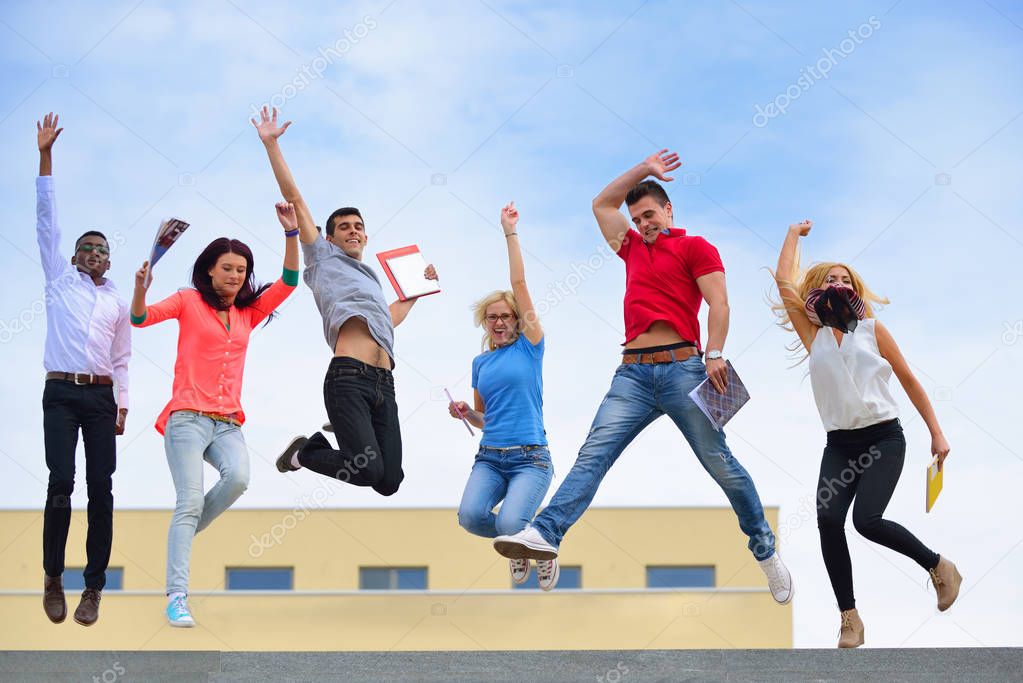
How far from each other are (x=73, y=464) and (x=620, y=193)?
10.2 feet

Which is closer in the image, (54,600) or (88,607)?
(88,607)

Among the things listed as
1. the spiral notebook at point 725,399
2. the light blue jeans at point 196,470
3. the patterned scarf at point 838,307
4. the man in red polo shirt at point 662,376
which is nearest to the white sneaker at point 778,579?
the man in red polo shirt at point 662,376

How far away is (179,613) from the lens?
6258mm

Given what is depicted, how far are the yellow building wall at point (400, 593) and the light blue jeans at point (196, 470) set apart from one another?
11.7 m

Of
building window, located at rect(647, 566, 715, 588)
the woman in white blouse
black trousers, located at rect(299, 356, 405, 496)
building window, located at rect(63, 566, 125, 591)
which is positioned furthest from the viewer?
building window, located at rect(647, 566, 715, 588)

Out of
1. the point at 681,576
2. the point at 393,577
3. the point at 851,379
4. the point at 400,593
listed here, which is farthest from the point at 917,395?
the point at 393,577

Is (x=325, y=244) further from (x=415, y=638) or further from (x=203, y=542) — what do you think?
(x=203, y=542)

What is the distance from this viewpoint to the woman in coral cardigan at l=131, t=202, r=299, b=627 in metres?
6.59

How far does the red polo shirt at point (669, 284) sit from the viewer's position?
21.0ft

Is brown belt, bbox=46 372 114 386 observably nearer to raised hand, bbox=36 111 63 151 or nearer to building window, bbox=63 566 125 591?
raised hand, bbox=36 111 63 151

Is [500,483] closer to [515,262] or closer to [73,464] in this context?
[515,262]

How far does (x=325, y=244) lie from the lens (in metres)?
7.02

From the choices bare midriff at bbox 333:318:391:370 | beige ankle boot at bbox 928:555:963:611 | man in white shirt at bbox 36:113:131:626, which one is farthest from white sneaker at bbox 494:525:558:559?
man in white shirt at bbox 36:113:131:626

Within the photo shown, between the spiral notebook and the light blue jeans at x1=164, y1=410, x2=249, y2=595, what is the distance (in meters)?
2.35
